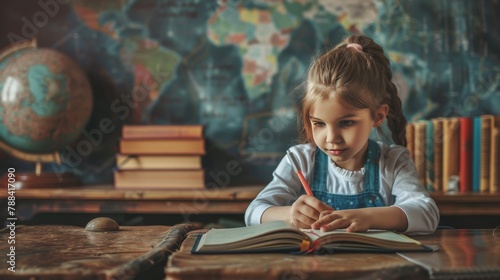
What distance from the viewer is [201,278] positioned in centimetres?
88

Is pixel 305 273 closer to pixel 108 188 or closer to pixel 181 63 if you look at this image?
pixel 108 188

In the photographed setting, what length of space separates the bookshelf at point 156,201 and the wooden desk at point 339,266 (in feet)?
4.03

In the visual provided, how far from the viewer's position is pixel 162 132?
2391 millimetres

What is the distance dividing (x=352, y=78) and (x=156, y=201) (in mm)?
1126

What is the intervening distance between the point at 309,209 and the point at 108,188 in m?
1.34

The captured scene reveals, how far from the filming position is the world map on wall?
2.64m

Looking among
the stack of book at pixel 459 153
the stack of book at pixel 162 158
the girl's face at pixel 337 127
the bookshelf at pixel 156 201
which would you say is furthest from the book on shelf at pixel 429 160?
the girl's face at pixel 337 127

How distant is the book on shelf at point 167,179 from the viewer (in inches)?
92.8

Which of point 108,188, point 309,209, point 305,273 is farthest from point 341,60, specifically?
point 108,188

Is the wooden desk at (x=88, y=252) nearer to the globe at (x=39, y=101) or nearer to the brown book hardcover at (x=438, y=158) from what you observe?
the globe at (x=39, y=101)

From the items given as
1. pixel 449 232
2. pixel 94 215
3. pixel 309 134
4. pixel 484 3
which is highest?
pixel 484 3

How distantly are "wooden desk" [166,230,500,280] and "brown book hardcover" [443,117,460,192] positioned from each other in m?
1.33

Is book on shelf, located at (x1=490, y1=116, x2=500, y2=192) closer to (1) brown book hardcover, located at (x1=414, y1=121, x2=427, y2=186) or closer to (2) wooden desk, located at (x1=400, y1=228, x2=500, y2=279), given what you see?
(1) brown book hardcover, located at (x1=414, y1=121, x2=427, y2=186)

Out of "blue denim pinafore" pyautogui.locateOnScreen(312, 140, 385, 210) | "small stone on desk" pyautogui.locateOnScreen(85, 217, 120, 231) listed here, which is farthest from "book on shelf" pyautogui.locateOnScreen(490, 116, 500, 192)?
"small stone on desk" pyautogui.locateOnScreen(85, 217, 120, 231)
